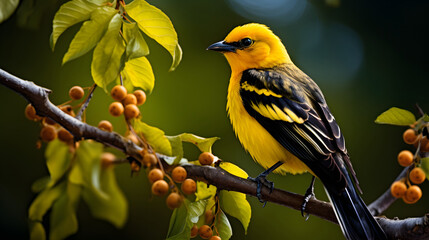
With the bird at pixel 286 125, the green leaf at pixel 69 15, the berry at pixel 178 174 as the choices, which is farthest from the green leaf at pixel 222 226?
the green leaf at pixel 69 15

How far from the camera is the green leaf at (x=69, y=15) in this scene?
178 cm

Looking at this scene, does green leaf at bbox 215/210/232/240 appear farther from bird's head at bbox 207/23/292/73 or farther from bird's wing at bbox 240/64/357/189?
bird's head at bbox 207/23/292/73

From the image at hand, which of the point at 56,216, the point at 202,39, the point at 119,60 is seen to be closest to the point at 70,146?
the point at 56,216

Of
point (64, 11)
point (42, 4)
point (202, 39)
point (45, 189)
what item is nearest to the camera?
point (45, 189)

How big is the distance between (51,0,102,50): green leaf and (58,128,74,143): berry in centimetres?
35

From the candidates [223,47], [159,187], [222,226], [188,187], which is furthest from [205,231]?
[223,47]

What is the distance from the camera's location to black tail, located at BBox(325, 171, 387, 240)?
2219 millimetres

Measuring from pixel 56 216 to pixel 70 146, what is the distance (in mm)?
259

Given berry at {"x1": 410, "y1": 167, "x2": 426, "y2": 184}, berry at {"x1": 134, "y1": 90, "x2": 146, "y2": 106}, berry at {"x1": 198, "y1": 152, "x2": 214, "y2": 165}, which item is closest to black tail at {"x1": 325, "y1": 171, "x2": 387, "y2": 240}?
berry at {"x1": 410, "y1": 167, "x2": 426, "y2": 184}

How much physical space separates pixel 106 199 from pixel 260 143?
5.66 feet

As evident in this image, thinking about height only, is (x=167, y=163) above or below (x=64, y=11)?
below

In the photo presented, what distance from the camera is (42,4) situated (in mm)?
2213

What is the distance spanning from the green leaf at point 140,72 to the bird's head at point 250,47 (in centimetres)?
117

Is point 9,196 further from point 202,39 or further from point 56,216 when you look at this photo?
point 56,216
